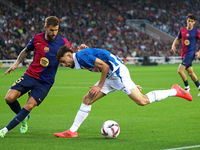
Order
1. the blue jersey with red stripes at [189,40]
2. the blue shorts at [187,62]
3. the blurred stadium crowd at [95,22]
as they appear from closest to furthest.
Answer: the blue shorts at [187,62]
the blue jersey with red stripes at [189,40]
the blurred stadium crowd at [95,22]

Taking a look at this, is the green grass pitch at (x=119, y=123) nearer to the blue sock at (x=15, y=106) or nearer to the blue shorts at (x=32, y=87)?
the blue sock at (x=15, y=106)

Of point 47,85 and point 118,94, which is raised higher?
point 47,85

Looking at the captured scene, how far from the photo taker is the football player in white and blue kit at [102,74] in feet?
23.2

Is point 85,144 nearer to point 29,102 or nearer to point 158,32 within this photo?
point 29,102

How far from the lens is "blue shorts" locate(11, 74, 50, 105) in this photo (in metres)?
7.75

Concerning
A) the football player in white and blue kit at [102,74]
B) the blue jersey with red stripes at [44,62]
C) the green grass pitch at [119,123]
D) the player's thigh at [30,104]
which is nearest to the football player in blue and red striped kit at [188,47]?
the green grass pitch at [119,123]

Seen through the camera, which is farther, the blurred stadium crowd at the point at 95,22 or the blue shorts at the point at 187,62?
the blurred stadium crowd at the point at 95,22

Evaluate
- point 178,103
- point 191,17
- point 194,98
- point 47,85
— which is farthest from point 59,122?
point 191,17

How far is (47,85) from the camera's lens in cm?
805

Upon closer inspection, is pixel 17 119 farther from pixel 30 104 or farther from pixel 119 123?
pixel 119 123

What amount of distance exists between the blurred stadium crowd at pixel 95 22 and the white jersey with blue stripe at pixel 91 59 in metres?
32.0

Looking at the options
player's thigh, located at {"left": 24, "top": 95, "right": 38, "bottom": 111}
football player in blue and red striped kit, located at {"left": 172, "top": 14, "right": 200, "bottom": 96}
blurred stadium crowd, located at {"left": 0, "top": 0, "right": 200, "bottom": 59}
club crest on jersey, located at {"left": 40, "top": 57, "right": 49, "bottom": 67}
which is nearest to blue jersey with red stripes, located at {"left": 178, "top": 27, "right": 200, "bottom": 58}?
football player in blue and red striped kit, located at {"left": 172, "top": 14, "right": 200, "bottom": 96}

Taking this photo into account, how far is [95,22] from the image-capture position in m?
51.6

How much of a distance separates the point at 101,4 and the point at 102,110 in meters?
46.9
